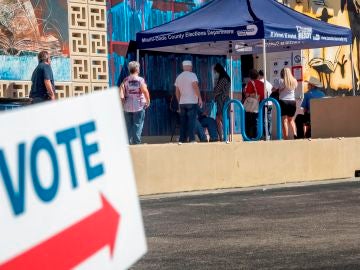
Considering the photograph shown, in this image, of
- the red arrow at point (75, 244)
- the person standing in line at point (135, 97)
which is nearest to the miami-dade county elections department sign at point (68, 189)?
the red arrow at point (75, 244)

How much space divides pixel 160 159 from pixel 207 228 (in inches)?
151

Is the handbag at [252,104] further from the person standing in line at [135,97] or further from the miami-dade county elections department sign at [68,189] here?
the miami-dade county elections department sign at [68,189]

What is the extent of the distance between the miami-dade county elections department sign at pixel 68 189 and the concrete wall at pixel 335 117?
14652 mm

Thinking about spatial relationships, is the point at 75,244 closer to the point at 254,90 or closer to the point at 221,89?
the point at 254,90

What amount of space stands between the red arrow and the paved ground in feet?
13.0

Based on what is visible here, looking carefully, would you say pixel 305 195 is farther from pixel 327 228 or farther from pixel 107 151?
pixel 107 151

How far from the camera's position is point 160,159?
504 inches

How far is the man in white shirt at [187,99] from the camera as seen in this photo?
17703 mm

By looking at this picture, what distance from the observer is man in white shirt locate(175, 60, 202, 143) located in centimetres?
1770

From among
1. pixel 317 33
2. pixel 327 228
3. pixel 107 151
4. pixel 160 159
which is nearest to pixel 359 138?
pixel 317 33

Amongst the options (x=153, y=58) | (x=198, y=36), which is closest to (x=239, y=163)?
(x=198, y=36)

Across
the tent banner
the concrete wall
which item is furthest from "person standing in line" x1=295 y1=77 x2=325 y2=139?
the tent banner

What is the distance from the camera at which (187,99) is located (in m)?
17.8

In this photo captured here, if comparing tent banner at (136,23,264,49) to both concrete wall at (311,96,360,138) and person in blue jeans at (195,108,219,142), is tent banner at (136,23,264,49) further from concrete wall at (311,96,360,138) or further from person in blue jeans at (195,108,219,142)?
person in blue jeans at (195,108,219,142)
